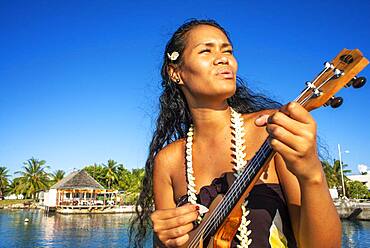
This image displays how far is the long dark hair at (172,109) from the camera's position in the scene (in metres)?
3.21

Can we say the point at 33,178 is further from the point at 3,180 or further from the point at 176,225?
the point at 176,225

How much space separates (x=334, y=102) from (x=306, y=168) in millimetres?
353

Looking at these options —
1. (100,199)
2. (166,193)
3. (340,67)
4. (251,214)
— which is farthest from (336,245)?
(100,199)

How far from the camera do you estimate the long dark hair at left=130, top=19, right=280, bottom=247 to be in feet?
10.5

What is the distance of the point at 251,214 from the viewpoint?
7.19ft

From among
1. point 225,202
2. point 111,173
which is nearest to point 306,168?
point 225,202

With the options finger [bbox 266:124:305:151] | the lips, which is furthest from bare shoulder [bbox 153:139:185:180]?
finger [bbox 266:124:305:151]

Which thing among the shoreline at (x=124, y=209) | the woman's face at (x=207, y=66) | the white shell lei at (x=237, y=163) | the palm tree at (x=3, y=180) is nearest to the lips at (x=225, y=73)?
the woman's face at (x=207, y=66)

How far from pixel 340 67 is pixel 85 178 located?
62.6 m

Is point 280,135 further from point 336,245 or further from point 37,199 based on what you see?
point 37,199

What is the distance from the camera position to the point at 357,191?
2180 inches

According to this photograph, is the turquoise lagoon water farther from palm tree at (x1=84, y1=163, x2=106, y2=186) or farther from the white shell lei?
palm tree at (x1=84, y1=163, x2=106, y2=186)

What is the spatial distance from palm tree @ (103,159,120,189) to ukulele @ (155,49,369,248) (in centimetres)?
7959

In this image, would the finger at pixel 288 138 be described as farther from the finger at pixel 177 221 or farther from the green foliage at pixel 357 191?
the green foliage at pixel 357 191
